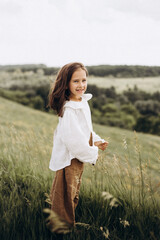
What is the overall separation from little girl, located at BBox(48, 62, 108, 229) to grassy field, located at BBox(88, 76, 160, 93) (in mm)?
28355

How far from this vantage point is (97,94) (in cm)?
2925

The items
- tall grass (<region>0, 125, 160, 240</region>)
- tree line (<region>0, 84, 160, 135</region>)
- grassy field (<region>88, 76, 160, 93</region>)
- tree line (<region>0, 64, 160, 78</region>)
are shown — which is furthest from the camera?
grassy field (<region>88, 76, 160, 93</region>)

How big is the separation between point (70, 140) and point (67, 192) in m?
0.45

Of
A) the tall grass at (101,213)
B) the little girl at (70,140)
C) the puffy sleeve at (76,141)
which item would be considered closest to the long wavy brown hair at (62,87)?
the little girl at (70,140)

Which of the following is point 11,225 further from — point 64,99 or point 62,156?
point 64,99

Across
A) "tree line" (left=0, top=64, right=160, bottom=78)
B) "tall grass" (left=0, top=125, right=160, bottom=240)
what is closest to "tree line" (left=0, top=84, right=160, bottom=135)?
"tree line" (left=0, top=64, right=160, bottom=78)

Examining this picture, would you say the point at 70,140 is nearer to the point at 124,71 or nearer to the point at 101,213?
the point at 101,213

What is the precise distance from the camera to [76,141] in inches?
70.8

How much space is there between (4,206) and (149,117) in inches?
1026

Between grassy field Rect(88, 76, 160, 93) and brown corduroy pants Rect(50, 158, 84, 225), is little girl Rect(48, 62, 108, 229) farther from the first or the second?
grassy field Rect(88, 76, 160, 93)

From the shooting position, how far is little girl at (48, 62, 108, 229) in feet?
5.96

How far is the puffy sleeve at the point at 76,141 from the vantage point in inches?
70.9

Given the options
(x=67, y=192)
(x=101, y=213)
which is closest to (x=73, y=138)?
(x=67, y=192)

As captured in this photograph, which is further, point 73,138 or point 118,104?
point 118,104
